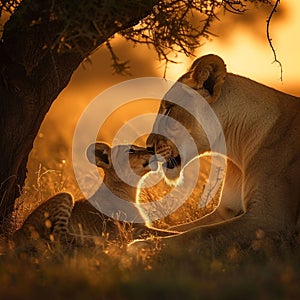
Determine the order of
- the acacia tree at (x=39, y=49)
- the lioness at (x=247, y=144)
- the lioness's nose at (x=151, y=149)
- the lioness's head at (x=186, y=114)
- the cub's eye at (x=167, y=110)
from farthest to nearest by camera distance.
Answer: the lioness's nose at (x=151, y=149)
the cub's eye at (x=167, y=110)
the lioness's head at (x=186, y=114)
the acacia tree at (x=39, y=49)
the lioness at (x=247, y=144)

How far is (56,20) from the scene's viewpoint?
19.9ft

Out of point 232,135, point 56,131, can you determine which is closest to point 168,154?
point 232,135

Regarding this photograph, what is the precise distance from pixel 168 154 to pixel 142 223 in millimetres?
696

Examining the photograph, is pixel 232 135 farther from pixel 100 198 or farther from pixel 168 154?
pixel 100 198

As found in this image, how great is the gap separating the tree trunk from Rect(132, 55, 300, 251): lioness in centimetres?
A: 68

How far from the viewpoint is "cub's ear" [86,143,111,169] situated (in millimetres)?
7457

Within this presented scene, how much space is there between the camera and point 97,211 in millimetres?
6910

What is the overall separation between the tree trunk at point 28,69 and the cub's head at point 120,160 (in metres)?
0.81

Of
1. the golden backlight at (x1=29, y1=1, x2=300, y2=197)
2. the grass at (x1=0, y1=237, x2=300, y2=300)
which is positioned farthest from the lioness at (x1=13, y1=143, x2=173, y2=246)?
the golden backlight at (x1=29, y1=1, x2=300, y2=197)

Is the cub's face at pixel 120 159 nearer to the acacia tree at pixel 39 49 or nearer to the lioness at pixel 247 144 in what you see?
the acacia tree at pixel 39 49

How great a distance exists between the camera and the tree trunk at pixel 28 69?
608 cm

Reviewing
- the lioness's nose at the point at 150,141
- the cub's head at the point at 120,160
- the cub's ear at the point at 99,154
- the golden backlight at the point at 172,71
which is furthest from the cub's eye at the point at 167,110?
the golden backlight at the point at 172,71

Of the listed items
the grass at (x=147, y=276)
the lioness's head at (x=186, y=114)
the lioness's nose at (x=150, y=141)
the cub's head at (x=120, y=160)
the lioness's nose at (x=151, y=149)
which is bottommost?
the grass at (x=147, y=276)

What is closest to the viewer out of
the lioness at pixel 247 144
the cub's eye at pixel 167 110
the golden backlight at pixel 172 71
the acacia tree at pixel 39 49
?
the lioness at pixel 247 144
